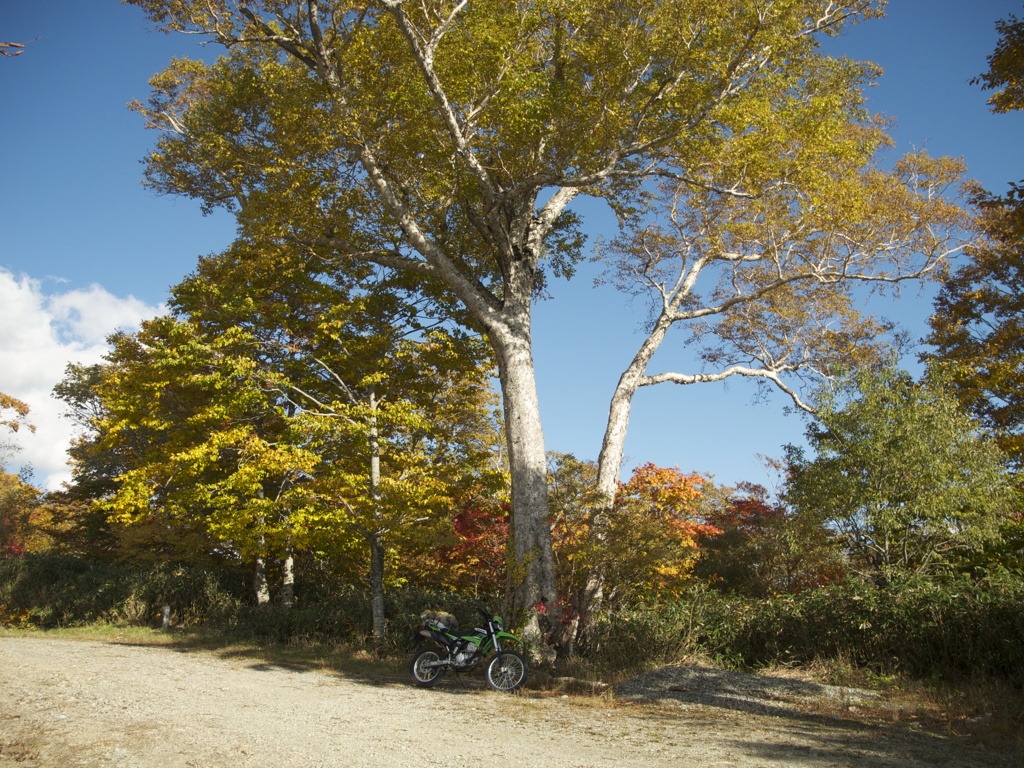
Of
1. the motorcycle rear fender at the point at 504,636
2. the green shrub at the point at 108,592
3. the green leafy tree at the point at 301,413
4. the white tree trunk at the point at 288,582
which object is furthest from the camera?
the green shrub at the point at 108,592

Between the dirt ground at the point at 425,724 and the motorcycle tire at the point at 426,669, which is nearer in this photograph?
the dirt ground at the point at 425,724

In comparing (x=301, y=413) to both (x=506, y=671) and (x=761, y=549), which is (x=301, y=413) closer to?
(x=506, y=671)

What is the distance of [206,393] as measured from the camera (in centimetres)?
1639

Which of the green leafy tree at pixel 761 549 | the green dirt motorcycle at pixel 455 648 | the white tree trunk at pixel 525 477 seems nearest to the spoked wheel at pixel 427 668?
the green dirt motorcycle at pixel 455 648

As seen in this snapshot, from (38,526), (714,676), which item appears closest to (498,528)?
(714,676)

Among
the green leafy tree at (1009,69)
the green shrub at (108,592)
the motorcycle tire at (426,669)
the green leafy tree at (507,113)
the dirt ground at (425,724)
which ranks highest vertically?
the green leafy tree at (507,113)

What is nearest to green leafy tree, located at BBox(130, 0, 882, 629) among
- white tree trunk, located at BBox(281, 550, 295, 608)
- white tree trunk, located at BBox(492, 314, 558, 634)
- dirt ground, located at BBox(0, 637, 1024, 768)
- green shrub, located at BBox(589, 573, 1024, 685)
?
white tree trunk, located at BBox(492, 314, 558, 634)

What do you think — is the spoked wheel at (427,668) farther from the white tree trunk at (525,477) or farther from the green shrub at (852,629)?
the green shrub at (852,629)

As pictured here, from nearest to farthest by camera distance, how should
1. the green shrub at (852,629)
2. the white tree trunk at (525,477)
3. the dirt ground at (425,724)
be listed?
the dirt ground at (425,724), the green shrub at (852,629), the white tree trunk at (525,477)

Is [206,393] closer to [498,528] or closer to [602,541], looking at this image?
[498,528]

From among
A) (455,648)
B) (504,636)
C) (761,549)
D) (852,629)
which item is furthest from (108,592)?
(852,629)

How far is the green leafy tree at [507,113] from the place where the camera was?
1170cm

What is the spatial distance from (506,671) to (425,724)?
248 cm

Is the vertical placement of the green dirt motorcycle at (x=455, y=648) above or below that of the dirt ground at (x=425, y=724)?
above
